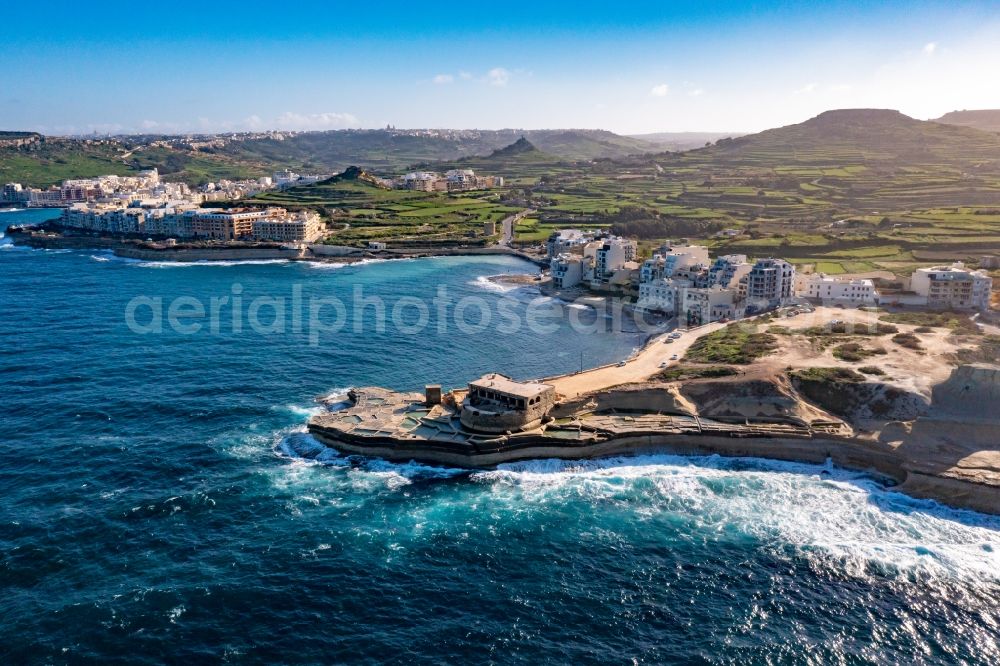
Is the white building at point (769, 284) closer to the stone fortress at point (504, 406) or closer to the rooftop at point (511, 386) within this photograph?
the rooftop at point (511, 386)

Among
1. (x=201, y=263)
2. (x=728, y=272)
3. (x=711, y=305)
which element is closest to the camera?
(x=711, y=305)

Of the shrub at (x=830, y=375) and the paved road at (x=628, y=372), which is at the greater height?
A: the shrub at (x=830, y=375)

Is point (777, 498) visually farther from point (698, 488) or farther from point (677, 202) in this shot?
point (677, 202)

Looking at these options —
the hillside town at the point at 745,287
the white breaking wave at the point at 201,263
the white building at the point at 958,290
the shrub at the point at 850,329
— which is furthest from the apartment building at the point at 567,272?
the white breaking wave at the point at 201,263

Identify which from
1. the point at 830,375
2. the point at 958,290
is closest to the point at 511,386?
the point at 830,375

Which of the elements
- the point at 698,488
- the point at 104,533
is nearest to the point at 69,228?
the point at 104,533

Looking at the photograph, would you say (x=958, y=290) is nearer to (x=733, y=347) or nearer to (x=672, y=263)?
(x=733, y=347)
